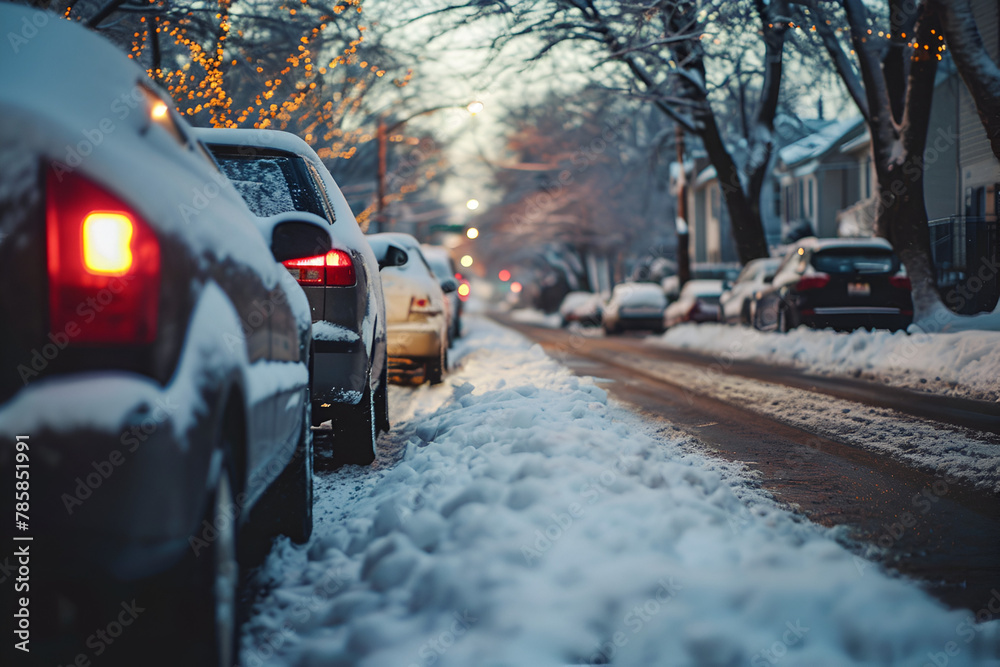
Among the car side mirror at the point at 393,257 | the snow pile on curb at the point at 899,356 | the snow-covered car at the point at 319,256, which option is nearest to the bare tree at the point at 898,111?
the snow pile on curb at the point at 899,356

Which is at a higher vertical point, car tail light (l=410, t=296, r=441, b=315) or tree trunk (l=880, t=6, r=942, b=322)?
tree trunk (l=880, t=6, r=942, b=322)

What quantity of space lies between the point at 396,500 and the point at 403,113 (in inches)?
1267

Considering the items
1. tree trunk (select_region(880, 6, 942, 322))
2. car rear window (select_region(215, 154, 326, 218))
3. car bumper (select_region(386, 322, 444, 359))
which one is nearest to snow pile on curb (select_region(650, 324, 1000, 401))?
tree trunk (select_region(880, 6, 942, 322))

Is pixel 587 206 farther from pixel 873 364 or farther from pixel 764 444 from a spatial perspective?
pixel 764 444

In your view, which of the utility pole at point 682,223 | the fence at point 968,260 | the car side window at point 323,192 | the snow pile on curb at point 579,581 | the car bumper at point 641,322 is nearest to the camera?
the snow pile on curb at point 579,581

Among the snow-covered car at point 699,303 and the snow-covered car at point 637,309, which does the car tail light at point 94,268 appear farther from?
the snow-covered car at point 637,309

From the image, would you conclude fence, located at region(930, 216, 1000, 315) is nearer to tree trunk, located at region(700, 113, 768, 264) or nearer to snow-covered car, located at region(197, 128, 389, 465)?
tree trunk, located at region(700, 113, 768, 264)

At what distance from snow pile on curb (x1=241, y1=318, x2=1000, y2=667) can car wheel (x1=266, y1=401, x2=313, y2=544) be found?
117 millimetres

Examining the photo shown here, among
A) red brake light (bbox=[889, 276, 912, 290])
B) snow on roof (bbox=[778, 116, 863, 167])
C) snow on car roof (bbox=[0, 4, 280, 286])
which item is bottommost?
red brake light (bbox=[889, 276, 912, 290])

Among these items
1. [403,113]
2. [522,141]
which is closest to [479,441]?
[403,113]

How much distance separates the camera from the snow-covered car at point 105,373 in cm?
216

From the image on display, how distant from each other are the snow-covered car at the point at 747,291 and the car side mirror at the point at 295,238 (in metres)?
15.3

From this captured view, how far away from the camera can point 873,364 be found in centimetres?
1230

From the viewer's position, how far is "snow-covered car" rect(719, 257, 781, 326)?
18725 mm
